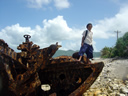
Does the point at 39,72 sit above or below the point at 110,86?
above

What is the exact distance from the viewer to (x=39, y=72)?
3826 mm

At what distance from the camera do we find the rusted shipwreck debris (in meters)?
3.18

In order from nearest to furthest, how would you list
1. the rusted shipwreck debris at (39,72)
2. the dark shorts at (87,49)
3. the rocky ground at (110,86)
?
the rusted shipwreck debris at (39,72)
the dark shorts at (87,49)
the rocky ground at (110,86)

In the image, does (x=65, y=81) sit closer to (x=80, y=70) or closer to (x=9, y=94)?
(x=80, y=70)

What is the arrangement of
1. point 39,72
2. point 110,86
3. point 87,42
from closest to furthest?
point 39,72
point 87,42
point 110,86

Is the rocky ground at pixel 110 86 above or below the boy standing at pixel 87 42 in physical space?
below

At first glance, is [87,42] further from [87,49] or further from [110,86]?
[110,86]

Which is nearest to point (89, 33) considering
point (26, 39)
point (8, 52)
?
point (26, 39)

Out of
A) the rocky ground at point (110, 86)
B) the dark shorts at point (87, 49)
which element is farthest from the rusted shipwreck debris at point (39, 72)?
the rocky ground at point (110, 86)

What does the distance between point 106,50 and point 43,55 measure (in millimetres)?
30536

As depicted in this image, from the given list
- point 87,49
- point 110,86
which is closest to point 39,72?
point 87,49

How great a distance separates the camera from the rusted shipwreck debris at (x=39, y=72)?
10.4 feet

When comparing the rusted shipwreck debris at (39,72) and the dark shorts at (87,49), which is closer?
the rusted shipwreck debris at (39,72)

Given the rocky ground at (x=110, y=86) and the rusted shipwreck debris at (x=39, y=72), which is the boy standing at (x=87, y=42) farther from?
the rocky ground at (x=110, y=86)
